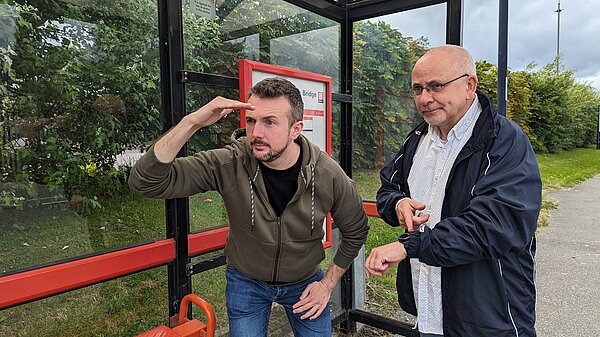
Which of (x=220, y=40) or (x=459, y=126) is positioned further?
(x=220, y=40)

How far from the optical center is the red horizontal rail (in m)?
1.76

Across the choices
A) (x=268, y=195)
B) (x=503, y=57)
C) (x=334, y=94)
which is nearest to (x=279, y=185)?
(x=268, y=195)

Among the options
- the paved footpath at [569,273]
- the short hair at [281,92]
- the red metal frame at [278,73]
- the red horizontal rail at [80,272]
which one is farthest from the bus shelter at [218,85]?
the paved footpath at [569,273]

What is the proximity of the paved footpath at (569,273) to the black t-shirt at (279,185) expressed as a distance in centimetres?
347

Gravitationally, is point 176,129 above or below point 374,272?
above

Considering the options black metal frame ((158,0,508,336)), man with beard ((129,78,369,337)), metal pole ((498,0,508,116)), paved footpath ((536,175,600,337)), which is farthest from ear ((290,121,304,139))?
paved footpath ((536,175,600,337))

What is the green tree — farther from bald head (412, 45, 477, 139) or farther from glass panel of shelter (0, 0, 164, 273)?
glass panel of shelter (0, 0, 164, 273)

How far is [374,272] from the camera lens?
5.71ft

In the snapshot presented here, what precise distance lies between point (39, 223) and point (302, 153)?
1276 millimetres

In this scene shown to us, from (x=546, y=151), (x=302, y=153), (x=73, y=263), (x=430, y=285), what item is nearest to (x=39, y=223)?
(x=73, y=263)

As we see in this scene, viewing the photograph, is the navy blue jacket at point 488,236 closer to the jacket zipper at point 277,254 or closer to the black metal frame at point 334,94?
the jacket zipper at point 277,254

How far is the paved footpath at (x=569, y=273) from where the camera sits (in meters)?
4.39

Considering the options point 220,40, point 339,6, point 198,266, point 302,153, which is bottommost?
point 198,266

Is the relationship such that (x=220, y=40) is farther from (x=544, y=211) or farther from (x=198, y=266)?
(x=544, y=211)
